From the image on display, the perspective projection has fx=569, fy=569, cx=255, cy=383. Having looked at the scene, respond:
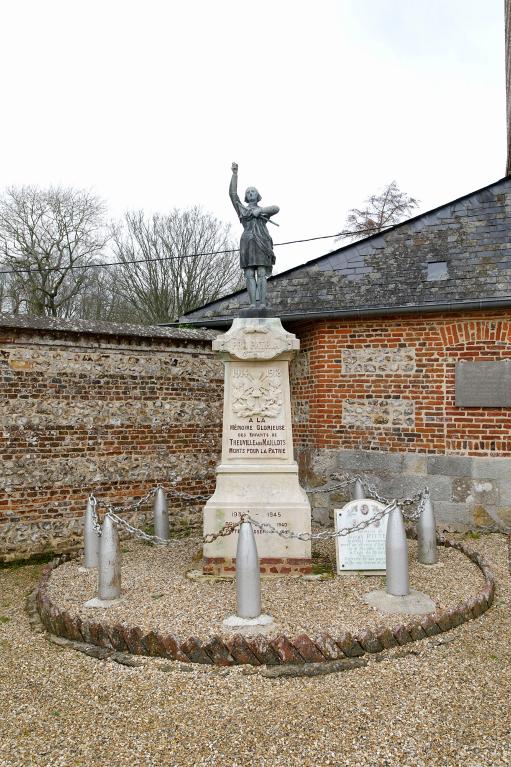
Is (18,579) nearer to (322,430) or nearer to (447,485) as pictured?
(322,430)

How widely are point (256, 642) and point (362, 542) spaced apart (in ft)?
6.39

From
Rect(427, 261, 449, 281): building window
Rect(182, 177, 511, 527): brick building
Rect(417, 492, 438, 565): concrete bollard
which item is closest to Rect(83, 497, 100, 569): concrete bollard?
Rect(417, 492, 438, 565): concrete bollard

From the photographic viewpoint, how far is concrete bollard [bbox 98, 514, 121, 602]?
16.4 ft

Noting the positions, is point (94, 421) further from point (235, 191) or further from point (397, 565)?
point (397, 565)

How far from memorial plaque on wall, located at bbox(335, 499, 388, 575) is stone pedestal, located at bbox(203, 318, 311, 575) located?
0.34 m

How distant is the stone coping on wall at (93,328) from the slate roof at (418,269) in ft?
2.86

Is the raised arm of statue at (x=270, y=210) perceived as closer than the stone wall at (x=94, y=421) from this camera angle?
Yes

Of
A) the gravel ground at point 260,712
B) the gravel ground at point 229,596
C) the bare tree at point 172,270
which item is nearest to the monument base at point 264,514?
the gravel ground at point 229,596

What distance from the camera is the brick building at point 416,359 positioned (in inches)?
304

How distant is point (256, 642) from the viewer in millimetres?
4004

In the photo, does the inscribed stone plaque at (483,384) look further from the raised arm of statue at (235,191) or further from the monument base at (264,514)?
the raised arm of statue at (235,191)

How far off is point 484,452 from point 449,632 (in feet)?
12.4

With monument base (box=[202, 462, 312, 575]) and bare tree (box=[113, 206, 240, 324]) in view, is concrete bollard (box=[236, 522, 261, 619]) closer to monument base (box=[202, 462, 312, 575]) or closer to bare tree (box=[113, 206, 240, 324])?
monument base (box=[202, 462, 312, 575])

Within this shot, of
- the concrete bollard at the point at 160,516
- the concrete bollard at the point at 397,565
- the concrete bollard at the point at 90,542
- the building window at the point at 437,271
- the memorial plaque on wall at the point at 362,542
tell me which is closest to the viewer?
the concrete bollard at the point at 397,565
